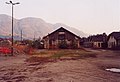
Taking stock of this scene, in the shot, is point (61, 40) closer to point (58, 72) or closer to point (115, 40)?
point (115, 40)

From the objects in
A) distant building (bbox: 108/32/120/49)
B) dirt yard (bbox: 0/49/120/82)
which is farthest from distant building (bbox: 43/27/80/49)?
dirt yard (bbox: 0/49/120/82)

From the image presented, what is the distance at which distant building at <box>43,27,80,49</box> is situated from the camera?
61.6 meters

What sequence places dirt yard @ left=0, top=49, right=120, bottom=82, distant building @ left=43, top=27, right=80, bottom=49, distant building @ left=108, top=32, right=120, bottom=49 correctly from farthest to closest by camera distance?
distant building @ left=108, top=32, right=120, bottom=49
distant building @ left=43, top=27, right=80, bottom=49
dirt yard @ left=0, top=49, right=120, bottom=82

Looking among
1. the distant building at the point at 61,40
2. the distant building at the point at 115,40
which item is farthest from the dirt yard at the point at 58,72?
the distant building at the point at 115,40

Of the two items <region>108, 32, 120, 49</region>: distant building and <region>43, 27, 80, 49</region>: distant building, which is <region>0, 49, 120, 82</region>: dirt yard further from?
<region>108, 32, 120, 49</region>: distant building

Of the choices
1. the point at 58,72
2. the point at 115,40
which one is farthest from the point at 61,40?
the point at 58,72

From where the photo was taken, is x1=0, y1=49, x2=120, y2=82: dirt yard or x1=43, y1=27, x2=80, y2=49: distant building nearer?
x1=0, y1=49, x2=120, y2=82: dirt yard

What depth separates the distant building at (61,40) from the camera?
202 ft

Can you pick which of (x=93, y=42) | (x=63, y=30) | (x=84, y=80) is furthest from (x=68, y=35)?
(x=84, y=80)

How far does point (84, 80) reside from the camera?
11703 mm

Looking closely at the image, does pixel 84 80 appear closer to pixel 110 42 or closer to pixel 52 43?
pixel 52 43

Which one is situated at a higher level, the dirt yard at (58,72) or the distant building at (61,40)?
the distant building at (61,40)

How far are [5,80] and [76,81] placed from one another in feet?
12.6

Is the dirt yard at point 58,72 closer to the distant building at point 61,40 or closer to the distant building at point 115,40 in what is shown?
the distant building at point 61,40
